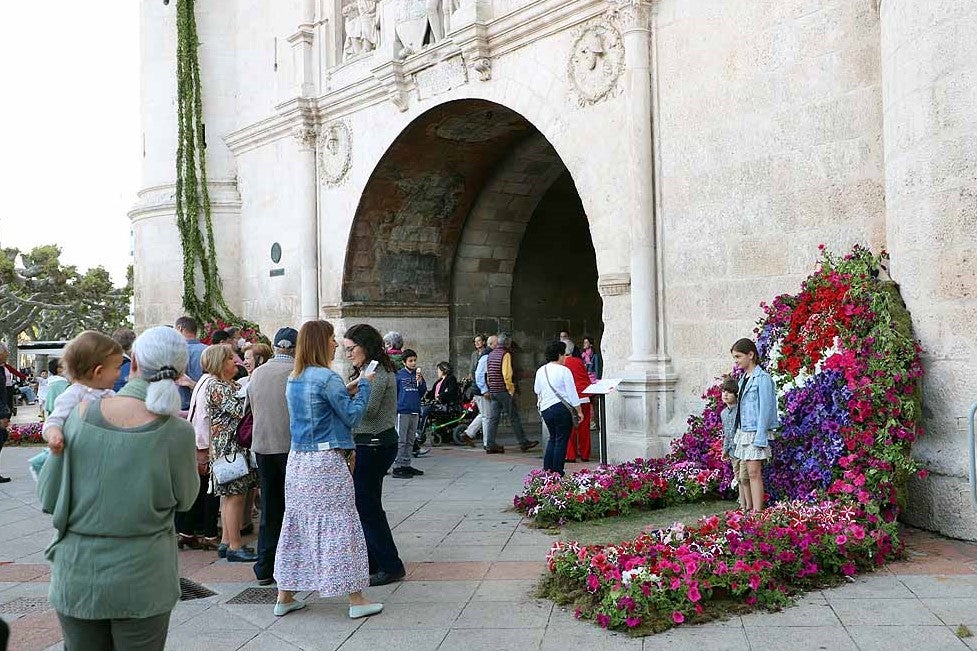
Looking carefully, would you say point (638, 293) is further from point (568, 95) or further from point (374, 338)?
point (374, 338)

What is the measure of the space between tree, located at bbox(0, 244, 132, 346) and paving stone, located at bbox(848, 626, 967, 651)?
33.3 metres

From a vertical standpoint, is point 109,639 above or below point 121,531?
below

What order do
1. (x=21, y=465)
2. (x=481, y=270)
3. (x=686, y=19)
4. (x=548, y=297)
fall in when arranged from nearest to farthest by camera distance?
1. (x=686, y=19)
2. (x=21, y=465)
3. (x=481, y=270)
4. (x=548, y=297)

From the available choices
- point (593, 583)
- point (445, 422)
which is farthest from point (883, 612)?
point (445, 422)

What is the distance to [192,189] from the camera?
53.2 feet

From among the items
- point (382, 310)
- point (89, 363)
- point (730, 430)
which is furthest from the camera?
point (382, 310)

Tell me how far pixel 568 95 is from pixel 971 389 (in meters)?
5.68

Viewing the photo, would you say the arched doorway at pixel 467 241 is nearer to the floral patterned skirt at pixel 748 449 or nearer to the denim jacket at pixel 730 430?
the denim jacket at pixel 730 430

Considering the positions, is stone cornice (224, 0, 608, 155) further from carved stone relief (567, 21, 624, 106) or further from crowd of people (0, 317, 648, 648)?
crowd of people (0, 317, 648, 648)

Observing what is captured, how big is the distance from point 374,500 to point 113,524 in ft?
9.10

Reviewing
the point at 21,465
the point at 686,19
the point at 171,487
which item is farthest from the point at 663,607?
the point at 21,465

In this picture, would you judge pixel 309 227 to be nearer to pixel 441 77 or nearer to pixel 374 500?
pixel 441 77

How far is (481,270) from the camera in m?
15.3

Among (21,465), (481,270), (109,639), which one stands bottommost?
(21,465)
